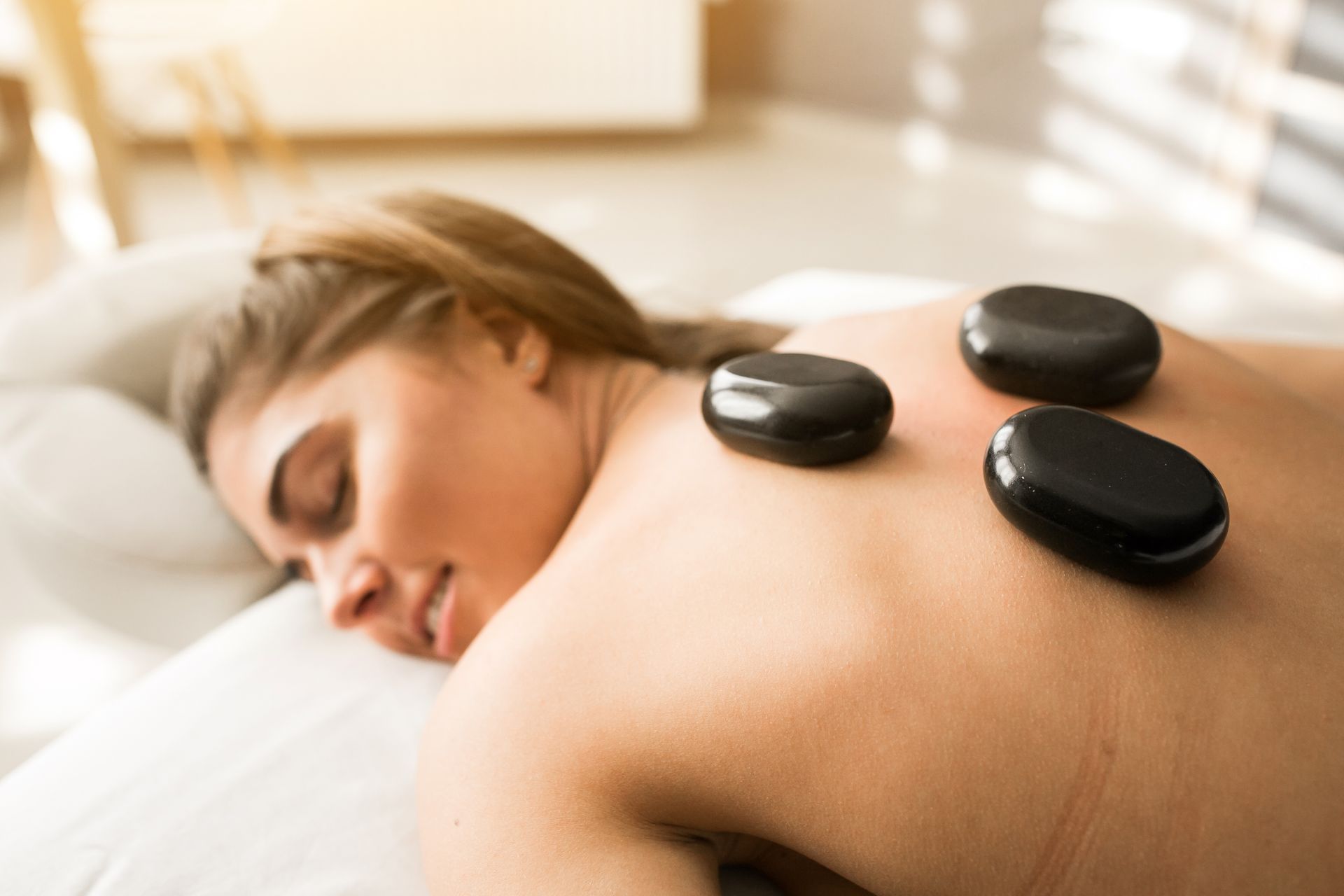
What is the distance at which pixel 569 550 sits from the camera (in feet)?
2.72

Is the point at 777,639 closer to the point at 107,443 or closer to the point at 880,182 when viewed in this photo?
the point at 107,443

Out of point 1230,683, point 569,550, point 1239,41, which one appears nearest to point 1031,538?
point 1230,683

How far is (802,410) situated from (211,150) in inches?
109

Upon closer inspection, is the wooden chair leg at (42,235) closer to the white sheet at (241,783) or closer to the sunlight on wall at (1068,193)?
the white sheet at (241,783)

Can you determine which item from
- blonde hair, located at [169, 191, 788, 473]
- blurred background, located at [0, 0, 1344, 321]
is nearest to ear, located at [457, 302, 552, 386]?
blonde hair, located at [169, 191, 788, 473]

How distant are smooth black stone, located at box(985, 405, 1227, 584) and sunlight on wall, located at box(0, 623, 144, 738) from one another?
1395mm

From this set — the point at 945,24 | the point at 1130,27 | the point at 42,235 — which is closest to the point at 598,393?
the point at 42,235

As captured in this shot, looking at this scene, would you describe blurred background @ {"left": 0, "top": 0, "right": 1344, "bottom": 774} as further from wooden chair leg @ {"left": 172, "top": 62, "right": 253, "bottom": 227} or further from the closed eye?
the closed eye

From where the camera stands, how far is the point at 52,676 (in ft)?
5.14

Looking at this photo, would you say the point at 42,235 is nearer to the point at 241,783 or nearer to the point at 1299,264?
the point at 241,783

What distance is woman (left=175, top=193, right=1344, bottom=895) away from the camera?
1.92 ft

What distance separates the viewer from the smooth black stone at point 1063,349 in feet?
2.49

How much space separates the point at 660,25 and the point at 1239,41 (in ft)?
6.59

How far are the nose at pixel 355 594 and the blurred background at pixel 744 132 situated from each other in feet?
3.34
